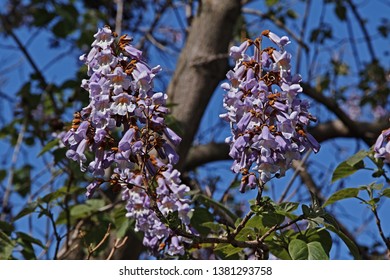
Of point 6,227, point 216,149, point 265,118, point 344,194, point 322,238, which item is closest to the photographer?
point 265,118

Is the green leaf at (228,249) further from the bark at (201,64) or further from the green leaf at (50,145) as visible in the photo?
the bark at (201,64)

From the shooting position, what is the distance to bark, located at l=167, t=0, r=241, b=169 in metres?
3.28

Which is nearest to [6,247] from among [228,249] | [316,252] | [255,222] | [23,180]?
Result: [228,249]

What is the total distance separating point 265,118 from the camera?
5.03 ft

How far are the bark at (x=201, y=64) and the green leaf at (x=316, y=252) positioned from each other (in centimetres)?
158

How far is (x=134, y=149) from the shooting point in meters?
1.52

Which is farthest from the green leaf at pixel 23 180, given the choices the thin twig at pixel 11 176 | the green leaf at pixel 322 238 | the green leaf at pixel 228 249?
the green leaf at pixel 322 238

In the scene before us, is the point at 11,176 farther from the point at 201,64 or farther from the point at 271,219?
the point at 271,219

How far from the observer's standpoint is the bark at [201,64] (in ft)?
10.8

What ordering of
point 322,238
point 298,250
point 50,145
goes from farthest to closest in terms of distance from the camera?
point 50,145
point 322,238
point 298,250

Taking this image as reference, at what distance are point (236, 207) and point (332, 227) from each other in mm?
2577

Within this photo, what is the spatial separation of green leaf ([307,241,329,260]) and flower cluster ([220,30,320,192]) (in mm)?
215

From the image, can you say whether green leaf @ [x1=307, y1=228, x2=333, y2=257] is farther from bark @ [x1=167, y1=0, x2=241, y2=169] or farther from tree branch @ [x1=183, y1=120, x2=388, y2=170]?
tree branch @ [x1=183, y1=120, x2=388, y2=170]

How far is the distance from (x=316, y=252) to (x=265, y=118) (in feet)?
1.12
